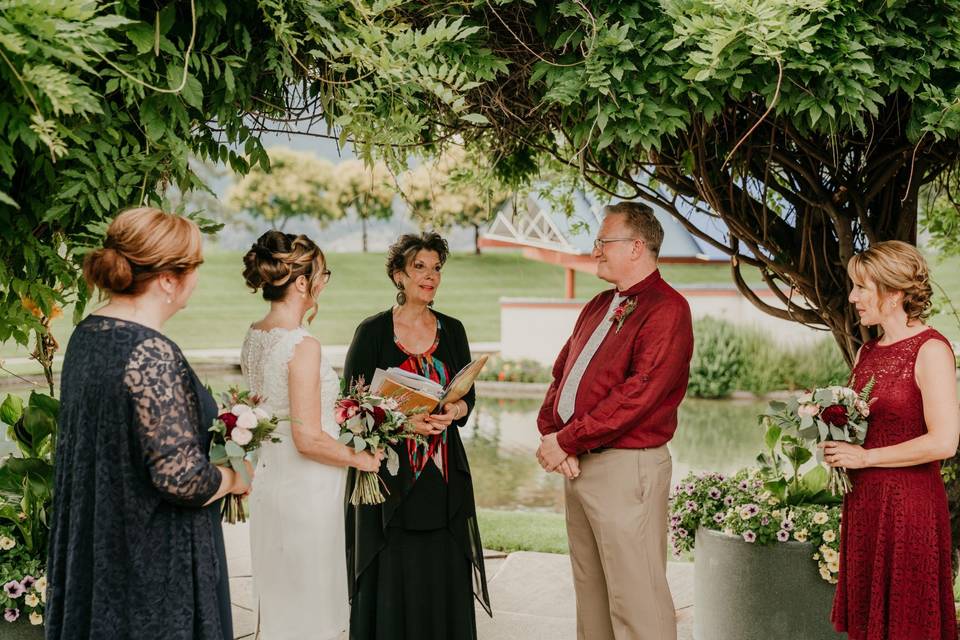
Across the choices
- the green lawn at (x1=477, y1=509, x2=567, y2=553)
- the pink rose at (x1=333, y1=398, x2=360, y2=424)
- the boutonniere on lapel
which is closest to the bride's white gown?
the pink rose at (x1=333, y1=398, x2=360, y2=424)

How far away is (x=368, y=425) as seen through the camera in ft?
10.8

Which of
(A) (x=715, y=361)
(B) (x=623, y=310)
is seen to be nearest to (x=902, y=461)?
(B) (x=623, y=310)

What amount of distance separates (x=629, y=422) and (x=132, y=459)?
6.17ft

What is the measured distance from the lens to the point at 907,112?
352cm

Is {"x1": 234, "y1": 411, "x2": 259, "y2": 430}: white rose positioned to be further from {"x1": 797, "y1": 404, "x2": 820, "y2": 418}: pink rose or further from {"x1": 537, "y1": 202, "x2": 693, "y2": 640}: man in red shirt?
{"x1": 797, "y1": 404, "x2": 820, "y2": 418}: pink rose

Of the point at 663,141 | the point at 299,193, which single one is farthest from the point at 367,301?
the point at 663,141

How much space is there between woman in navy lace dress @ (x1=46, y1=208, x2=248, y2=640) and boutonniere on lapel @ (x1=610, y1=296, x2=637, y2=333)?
5.96 feet

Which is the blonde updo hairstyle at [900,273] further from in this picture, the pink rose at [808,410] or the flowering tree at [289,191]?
the flowering tree at [289,191]

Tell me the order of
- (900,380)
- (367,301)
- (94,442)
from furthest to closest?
(367,301) → (900,380) → (94,442)

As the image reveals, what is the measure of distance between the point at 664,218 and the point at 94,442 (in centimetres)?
2023

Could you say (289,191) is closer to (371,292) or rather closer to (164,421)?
(371,292)

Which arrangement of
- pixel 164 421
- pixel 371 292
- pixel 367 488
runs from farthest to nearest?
pixel 371 292 → pixel 367 488 → pixel 164 421

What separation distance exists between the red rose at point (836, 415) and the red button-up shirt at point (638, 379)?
1.89 ft

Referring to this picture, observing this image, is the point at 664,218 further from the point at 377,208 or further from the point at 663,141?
the point at 377,208
